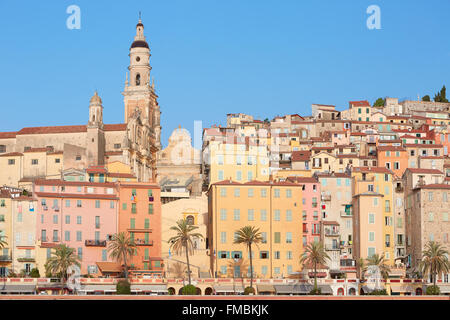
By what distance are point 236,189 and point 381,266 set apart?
20.4m

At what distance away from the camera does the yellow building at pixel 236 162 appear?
13062 cm

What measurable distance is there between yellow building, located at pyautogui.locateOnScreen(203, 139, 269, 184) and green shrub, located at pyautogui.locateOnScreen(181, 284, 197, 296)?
95.0ft

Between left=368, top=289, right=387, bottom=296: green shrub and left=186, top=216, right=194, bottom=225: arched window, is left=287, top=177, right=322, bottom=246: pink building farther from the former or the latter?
left=186, top=216, right=194, bottom=225: arched window

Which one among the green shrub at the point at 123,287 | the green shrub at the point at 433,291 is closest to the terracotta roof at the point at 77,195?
the green shrub at the point at 123,287

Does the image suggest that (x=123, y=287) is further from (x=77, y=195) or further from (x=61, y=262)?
(x=77, y=195)

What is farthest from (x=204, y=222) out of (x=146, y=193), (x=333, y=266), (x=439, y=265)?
(x=439, y=265)

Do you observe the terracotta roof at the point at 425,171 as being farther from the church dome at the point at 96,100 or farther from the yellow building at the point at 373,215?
the church dome at the point at 96,100

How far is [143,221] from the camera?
379 ft

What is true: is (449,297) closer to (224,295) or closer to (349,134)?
(224,295)

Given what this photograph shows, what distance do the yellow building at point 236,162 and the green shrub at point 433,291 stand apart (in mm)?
33716

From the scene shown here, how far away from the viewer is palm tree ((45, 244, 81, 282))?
102312mm

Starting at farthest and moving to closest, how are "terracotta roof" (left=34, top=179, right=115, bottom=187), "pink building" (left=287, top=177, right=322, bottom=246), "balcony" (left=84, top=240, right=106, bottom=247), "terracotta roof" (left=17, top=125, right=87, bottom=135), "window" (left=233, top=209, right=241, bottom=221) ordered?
"terracotta roof" (left=17, top=125, right=87, bottom=135), "pink building" (left=287, top=177, right=322, bottom=246), "terracotta roof" (left=34, top=179, right=115, bottom=187), "window" (left=233, top=209, right=241, bottom=221), "balcony" (left=84, top=240, right=106, bottom=247)

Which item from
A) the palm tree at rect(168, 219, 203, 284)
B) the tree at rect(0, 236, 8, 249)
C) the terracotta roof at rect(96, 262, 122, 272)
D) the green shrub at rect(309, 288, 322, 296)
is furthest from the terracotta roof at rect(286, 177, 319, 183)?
the tree at rect(0, 236, 8, 249)

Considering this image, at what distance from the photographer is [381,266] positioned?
109 m
